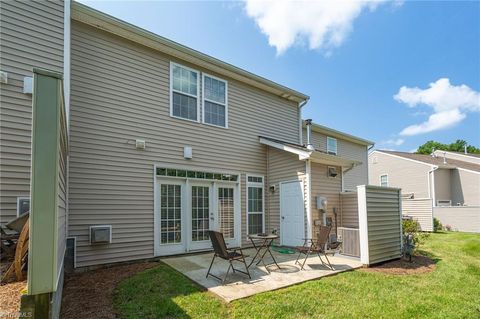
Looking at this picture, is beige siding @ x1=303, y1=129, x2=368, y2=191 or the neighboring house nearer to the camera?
beige siding @ x1=303, y1=129, x2=368, y2=191

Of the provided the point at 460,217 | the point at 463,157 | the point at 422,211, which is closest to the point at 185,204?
the point at 422,211

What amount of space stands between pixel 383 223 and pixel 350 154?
9.44m

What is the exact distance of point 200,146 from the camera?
808 cm

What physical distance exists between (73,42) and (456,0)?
12.0 metres

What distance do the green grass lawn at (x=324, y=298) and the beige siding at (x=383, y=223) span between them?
102 centimetres

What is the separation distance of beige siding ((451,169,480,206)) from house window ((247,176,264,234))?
16.6 m

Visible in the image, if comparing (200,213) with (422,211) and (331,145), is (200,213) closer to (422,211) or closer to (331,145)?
(331,145)

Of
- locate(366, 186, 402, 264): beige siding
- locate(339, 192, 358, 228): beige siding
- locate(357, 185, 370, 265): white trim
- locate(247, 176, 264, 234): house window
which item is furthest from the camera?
locate(247, 176, 264, 234): house window

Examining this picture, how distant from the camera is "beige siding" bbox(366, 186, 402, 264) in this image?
21.8 feet

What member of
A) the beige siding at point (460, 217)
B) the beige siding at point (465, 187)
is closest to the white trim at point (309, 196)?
the beige siding at point (460, 217)

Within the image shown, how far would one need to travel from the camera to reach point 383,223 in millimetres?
6984

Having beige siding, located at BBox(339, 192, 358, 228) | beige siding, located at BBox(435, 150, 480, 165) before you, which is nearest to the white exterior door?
beige siding, located at BBox(339, 192, 358, 228)

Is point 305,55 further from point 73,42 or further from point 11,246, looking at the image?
point 11,246

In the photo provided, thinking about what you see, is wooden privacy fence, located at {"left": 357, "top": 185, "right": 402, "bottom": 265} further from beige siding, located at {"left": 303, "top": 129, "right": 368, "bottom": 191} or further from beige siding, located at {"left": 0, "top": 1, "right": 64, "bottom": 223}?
beige siding, located at {"left": 0, "top": 1, "right": 64, "bottom": 223}
